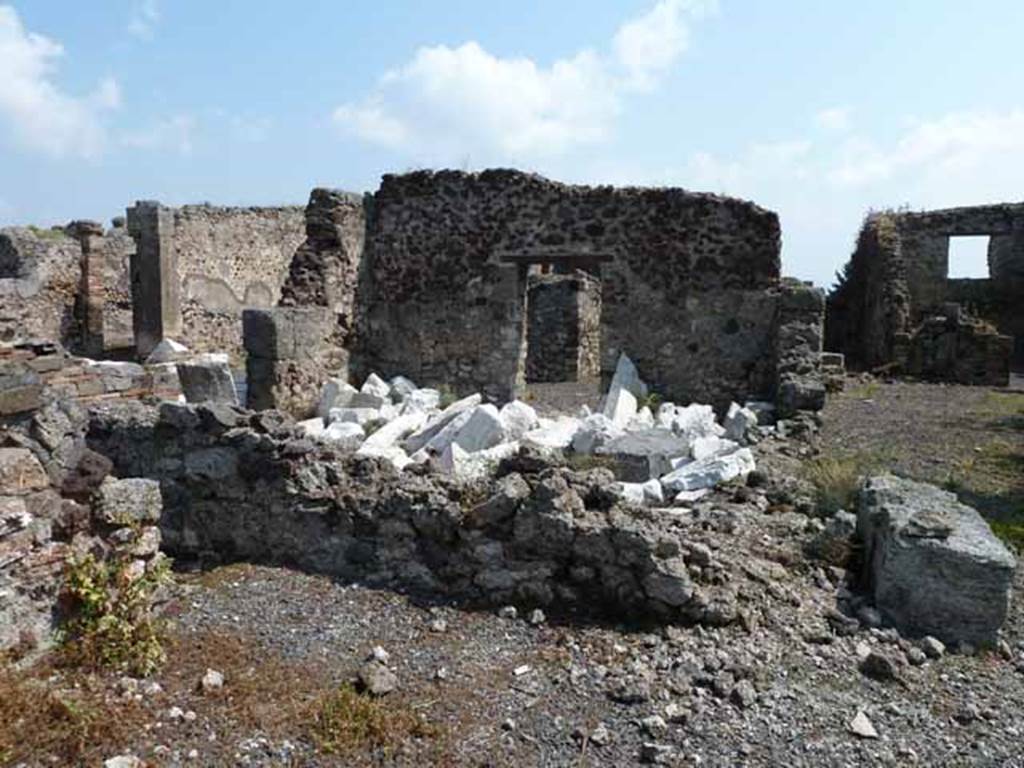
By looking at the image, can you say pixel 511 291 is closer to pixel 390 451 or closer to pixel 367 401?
pixel 367 401

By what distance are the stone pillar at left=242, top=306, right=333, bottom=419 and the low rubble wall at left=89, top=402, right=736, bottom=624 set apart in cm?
401

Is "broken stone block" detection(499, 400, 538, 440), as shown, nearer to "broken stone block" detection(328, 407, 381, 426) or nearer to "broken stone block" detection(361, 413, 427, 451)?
"broken stone block" detection(361, 413, 427, 451)

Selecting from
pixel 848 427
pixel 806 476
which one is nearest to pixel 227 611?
pixel 806 476

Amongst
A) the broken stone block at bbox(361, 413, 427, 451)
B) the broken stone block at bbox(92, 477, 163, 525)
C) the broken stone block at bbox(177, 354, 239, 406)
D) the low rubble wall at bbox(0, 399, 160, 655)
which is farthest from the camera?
the broken stone block at bbox(177, 354, 239, 406)

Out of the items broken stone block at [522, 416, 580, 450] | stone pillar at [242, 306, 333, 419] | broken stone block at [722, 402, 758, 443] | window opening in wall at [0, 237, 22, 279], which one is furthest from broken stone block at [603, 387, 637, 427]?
window opening in wall at [0, 237, 22, 279]

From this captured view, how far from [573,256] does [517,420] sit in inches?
128

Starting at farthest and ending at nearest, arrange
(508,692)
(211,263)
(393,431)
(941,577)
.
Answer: (211,263), (393,431), (941,577), (508,692)

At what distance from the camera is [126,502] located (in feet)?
15.6

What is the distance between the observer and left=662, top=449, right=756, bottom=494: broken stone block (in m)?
7.11

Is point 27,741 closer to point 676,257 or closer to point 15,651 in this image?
point 15,651

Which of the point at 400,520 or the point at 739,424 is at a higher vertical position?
the point at 739,424

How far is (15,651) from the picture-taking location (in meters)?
4.10

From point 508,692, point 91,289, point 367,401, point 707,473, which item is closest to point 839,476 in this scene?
point 707,473

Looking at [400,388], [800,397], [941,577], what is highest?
[800,397]
